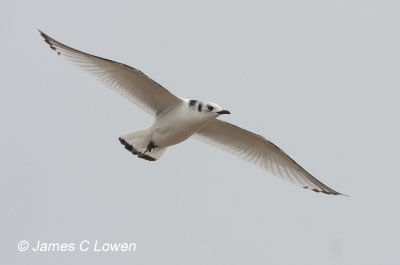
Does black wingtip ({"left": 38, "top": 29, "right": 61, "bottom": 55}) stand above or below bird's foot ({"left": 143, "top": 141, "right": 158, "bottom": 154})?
above

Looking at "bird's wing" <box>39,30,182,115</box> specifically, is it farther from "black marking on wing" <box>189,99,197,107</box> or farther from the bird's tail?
the bird's tail

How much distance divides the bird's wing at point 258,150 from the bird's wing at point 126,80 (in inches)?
31.4

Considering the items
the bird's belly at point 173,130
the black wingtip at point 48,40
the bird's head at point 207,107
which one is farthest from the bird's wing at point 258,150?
the black wingtip at point 48,40

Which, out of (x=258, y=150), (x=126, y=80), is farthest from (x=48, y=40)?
(x=258, y=150)

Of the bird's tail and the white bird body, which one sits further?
the bird's tail

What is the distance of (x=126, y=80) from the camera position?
1254cm

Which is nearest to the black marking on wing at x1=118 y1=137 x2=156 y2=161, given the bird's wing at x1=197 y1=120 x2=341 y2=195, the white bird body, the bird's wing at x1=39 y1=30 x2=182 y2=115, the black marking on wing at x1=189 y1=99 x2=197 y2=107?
the white bird body

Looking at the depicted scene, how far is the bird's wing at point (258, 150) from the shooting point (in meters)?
13.1

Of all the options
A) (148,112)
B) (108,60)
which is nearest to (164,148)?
(148,112)

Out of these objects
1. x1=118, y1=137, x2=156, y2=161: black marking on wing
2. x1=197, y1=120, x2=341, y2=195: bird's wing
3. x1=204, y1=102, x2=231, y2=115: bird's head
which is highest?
x1=204, y1=102, x2=231, y2=115: bird's head

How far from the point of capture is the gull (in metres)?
12.2

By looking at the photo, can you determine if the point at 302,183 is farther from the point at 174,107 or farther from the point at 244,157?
the point at 174,107

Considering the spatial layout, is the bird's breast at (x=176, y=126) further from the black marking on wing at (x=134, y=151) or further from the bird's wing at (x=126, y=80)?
the black marking on wing at (x=134, y=151)

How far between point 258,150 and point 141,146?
155cm
